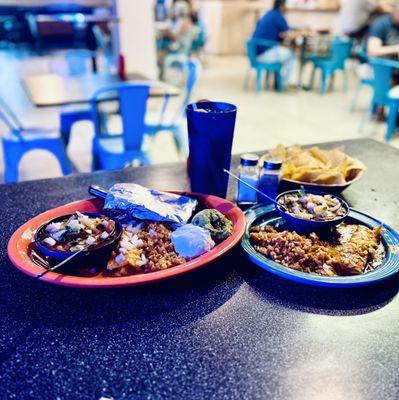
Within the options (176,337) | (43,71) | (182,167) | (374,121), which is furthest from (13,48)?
(176,337)

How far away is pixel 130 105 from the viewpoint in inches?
94.1

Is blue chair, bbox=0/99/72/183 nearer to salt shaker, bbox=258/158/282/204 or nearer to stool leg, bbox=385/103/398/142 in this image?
salt shaker, bbox=258/158/282/204

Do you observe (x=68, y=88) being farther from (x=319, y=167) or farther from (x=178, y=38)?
(x=178, y=38)

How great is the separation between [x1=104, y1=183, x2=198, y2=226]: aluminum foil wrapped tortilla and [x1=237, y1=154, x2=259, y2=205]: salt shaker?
0.19 m

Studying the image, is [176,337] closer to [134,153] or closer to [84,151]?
[134,153]

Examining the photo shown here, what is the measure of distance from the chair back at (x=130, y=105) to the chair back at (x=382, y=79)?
2684 mm

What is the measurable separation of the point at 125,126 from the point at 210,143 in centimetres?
160

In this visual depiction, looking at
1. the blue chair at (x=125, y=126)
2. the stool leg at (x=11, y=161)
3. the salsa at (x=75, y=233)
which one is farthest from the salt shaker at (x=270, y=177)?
the stool leg at (x=11, y=161)

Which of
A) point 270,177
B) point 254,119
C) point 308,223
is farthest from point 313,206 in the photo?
point 254,119

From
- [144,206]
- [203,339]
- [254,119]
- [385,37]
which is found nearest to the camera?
[203,339]

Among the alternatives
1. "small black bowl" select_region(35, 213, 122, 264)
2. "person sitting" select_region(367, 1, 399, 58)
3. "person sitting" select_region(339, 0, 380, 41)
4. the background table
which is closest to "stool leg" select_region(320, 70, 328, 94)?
"person sitting" select_region(339, 0, 380, 41)

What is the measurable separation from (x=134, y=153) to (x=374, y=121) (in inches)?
152

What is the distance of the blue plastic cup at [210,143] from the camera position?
36.7 inches

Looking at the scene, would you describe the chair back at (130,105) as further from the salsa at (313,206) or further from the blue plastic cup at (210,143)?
the salsa at (313,206)
